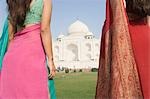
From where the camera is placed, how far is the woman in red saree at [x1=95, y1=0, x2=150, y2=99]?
9.96 ft

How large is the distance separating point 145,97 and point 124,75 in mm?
209

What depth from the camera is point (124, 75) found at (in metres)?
3.03

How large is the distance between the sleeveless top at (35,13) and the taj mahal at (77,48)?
2151 inches

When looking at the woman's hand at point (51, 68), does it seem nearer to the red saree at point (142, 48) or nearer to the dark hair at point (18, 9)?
the dark hair at point (18, 9)

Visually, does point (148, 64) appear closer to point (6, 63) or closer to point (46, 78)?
point (46, 78)

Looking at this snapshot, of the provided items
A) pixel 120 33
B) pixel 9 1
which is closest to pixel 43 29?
pixel 9 1

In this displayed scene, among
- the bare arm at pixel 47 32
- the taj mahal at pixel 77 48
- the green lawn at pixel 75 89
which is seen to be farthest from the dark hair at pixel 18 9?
the taj mahal at pixel 77 48

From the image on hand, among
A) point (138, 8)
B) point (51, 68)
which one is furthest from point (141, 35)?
point (51, 68)

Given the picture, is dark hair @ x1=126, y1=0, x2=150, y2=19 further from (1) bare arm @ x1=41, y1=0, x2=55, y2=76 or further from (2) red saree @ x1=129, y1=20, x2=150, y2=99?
(1) bare arm @ x1=41, y1=0, x2=55, y2=76

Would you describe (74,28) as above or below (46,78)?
above

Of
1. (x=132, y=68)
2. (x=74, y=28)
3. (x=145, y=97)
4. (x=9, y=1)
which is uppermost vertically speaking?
(x=74, y=28)

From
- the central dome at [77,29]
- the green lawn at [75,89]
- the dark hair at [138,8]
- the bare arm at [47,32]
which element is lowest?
the green lawn at [75,89]

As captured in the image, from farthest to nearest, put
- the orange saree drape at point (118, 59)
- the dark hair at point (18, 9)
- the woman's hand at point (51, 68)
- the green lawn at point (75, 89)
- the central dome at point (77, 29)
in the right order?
the central dome at point (77, 29)
the green lawn at point (75, 89)
the dark hair at point (18, 9)
the woman's hand at point (51, 68)
the orange saree drape at point (118, 59)

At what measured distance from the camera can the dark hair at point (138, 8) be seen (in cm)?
307
